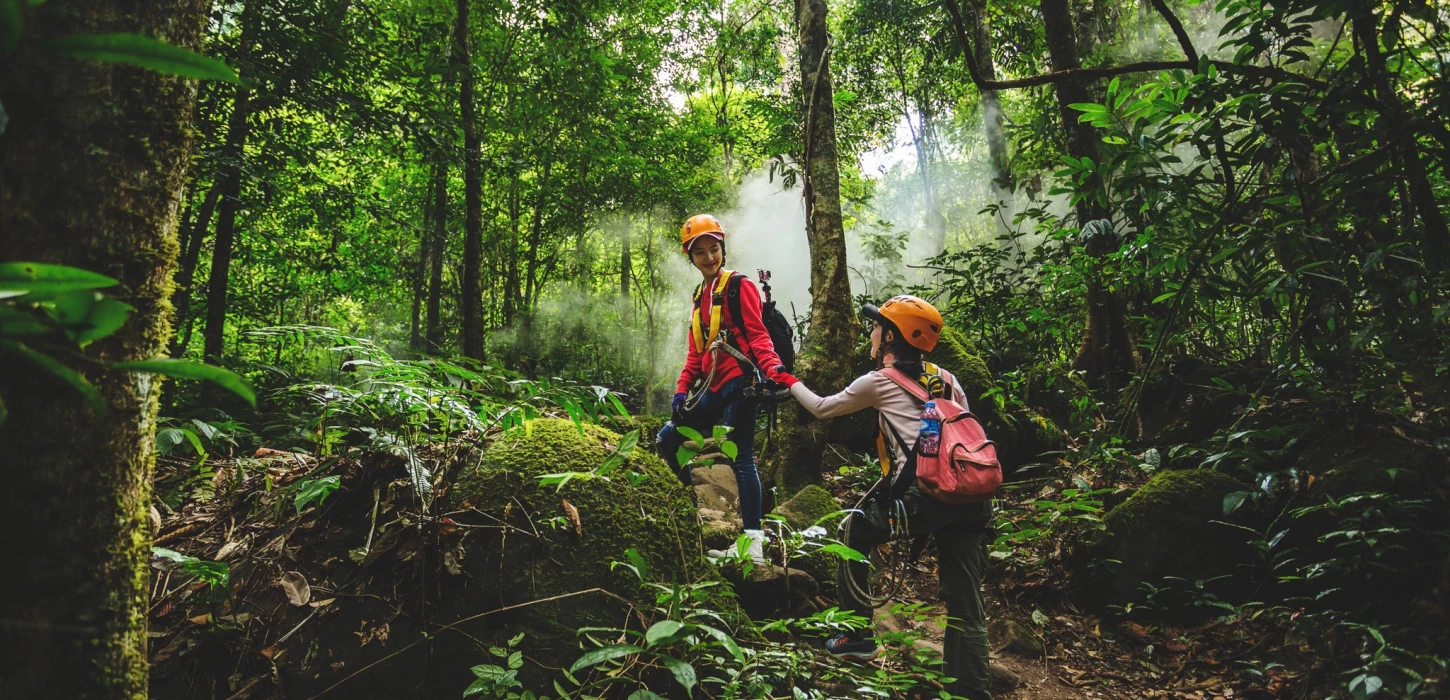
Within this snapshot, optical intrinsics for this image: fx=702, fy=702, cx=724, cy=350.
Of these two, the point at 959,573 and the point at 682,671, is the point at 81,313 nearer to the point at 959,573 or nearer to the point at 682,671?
the point at 682,671

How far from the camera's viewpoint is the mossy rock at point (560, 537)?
268 centimetres

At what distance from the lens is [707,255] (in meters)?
5.11

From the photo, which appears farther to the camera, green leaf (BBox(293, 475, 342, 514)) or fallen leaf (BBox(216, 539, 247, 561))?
fallen leaf (BBox(216, 539, 247, 561))

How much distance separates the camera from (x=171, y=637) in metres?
2.50

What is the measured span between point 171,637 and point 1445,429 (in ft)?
19.9

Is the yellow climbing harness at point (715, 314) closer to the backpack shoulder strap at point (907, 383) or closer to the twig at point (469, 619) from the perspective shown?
the backpack shoulder strap at point (907, 383)

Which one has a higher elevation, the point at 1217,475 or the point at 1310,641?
the point at 1217,475

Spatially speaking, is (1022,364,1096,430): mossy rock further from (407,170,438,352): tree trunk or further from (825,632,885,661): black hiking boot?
(407,170,438,352): tree trunk

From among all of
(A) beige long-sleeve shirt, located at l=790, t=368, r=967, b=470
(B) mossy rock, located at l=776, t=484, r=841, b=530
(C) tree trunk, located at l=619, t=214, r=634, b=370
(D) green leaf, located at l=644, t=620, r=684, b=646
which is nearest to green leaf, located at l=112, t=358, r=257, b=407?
(D) green leaf, located at l=644, t=620, r=684, b=646

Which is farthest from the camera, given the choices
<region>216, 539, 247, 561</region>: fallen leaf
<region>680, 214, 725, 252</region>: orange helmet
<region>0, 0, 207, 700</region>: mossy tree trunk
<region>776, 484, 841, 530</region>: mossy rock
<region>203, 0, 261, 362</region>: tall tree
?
<region>203, 0, 261, 362</region>: tall tree

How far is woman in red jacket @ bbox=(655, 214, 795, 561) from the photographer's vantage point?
4.76 meters

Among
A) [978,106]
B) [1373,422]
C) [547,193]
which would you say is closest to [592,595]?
[1373,422]

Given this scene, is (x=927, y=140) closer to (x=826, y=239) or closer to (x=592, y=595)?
(x=826, y=239)

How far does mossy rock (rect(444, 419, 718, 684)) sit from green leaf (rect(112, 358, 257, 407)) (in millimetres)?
1873
